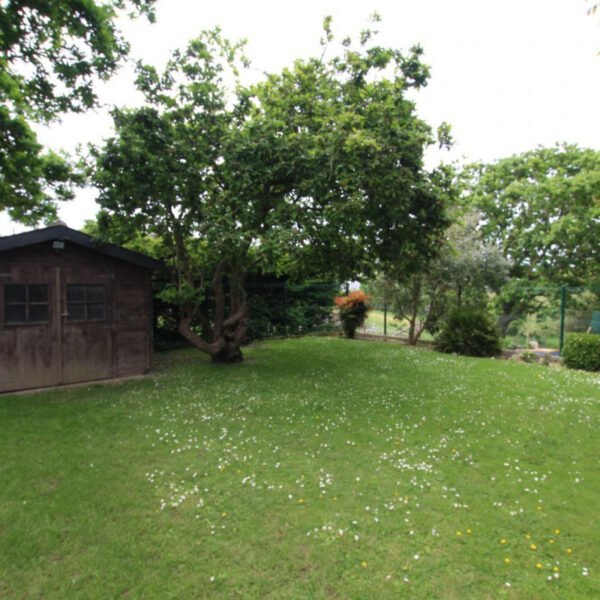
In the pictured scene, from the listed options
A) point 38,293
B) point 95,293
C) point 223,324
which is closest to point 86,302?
point 95,293

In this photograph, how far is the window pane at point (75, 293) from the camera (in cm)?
723

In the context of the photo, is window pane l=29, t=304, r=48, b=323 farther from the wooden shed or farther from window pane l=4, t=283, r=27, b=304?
window pane l=4, t=283, r=27, b=304

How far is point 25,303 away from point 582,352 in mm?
11630

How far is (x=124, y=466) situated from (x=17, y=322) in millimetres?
4270

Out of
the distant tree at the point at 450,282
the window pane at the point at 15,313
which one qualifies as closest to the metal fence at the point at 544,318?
the distant tree at the point at 450,282

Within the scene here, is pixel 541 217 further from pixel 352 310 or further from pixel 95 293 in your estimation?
pixel 95 293

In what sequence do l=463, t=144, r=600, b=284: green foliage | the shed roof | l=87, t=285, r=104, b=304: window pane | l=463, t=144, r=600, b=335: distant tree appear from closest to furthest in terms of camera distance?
the shed roof < l=87, t=285, r=104, b=304: window pane < l=463, t=144, r=600, b=335: distant tree < l=463, t=144, r=600, b=284: green foliage

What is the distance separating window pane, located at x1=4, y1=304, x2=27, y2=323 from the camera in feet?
21.8

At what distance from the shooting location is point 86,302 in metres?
7.45

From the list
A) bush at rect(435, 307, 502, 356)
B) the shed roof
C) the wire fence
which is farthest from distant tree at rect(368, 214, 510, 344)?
the shed roof

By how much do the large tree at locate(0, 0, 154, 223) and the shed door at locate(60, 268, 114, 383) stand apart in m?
4.54

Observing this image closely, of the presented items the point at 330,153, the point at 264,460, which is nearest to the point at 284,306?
the point at 330,153

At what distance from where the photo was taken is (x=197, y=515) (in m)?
3.16

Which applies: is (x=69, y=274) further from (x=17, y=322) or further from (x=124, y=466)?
(x=124, y=466)
